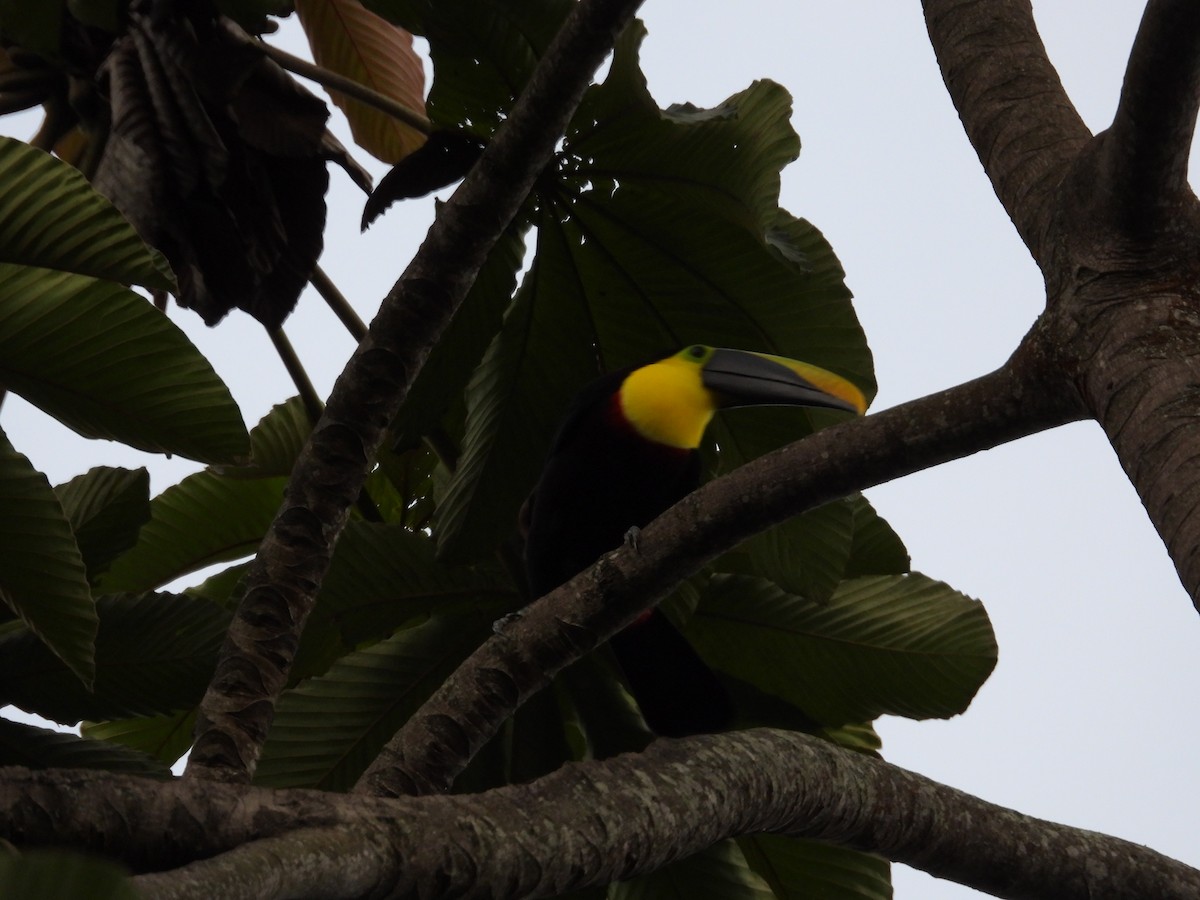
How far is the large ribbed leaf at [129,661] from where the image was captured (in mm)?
2484

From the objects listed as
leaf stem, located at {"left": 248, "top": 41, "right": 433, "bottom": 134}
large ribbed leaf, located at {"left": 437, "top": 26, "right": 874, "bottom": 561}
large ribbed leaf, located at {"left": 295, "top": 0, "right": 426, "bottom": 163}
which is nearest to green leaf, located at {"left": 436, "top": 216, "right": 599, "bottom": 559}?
large ribbed leaf, located at {"left": 437, "top": 26, "right": 874, "bottom": 561}

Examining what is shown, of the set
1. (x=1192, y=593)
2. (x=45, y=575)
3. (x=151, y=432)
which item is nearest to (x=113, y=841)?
(x=45, y=575)

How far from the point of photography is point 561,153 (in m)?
2.86

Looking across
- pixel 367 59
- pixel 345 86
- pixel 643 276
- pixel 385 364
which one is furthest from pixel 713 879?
pixel 367 59

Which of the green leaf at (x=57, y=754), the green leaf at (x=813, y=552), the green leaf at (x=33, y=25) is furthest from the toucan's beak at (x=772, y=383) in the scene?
the green leaf at (x=33, y=25)

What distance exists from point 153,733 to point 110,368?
50.2 inches

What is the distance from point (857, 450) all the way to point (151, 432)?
1.18 m

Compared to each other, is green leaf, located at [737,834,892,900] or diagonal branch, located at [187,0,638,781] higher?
diagonal branch, located at [187,0,638,781]

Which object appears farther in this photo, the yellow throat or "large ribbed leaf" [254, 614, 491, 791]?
the yellow throat

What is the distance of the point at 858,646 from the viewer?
2.90m

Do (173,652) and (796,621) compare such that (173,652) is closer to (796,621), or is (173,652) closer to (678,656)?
(678,656)

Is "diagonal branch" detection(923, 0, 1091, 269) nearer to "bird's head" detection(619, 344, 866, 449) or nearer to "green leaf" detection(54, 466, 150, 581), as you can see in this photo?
"bird's head" detection(619, 344, 866, 449)

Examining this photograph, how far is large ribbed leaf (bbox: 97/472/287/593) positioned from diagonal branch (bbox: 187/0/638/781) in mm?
1055

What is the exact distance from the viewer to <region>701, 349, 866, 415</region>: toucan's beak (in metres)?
2.74
